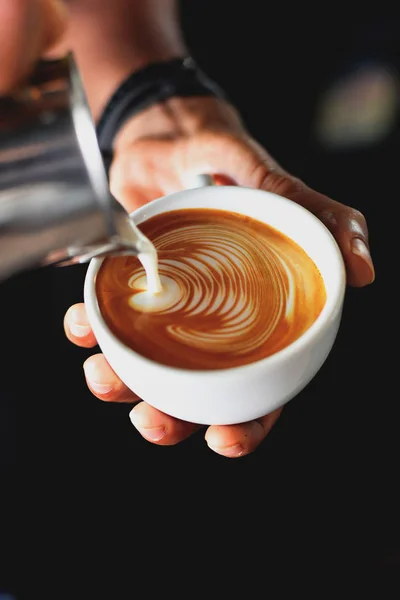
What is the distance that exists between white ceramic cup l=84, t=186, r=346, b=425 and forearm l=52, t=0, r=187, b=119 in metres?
0.91

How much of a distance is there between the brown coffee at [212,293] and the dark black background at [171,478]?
0.47 metres

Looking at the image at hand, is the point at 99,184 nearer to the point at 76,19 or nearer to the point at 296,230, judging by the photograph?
the point at 296,230

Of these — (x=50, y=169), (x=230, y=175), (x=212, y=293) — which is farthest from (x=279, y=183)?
(x=50, y=169)

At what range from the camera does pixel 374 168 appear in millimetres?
1880

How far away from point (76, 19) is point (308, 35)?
2.24 feet

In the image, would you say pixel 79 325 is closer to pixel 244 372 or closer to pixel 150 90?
pixel 244 372

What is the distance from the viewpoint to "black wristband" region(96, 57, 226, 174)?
1.49 meters

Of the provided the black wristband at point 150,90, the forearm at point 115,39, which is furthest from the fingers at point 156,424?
the forearm at point 115,39

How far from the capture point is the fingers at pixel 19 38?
599 mm

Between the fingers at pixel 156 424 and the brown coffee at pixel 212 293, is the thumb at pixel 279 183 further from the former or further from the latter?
the fingers at pixel 156 424

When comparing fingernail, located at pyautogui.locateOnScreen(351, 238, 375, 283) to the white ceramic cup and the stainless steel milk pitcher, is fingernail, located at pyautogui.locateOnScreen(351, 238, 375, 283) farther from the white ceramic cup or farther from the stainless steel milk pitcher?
the stainless steel milk pitcher

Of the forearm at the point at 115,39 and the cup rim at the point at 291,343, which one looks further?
the forearm at the point at 115,39

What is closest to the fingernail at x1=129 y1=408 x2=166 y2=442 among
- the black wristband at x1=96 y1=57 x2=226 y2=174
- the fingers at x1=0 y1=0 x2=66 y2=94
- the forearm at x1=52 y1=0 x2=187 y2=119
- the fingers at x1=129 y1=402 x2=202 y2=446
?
the fingers at x1=129 y1=402 x2=202 y2=446

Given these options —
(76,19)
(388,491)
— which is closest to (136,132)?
(76,19)
